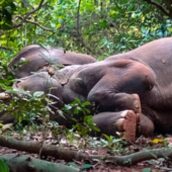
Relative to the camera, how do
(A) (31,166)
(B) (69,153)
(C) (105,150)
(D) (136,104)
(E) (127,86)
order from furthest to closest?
(E) (127,86) < (D) (136,104) < (C) (105,150) < (B) (69,153) < (A) (31,166)

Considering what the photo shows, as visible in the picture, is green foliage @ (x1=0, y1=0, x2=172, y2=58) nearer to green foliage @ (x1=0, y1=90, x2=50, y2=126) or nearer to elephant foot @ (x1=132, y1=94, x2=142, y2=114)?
elephant foot @ (x1=132, y1=94, x2=142, y2=114)

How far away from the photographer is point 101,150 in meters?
3.63

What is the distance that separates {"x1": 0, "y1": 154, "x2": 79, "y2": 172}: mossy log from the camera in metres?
2.50

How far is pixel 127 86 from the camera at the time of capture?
198 inches

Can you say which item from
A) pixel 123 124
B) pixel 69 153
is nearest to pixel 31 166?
pixel 69 153

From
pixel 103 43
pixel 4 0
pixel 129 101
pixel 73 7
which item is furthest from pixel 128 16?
pixel 4 0

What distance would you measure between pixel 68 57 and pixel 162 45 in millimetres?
1226

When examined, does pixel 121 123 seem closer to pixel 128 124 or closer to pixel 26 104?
pixel 128 124

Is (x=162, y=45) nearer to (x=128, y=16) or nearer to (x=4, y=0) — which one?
(x=128, y=16)

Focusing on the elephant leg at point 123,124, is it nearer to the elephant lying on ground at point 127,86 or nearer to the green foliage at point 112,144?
the elephant lying on ground at point 127,86

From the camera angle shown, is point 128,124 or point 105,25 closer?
point 128,124

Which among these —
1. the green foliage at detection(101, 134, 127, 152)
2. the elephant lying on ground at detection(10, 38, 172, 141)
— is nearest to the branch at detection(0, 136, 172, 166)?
the green foliage at detection(101, 134, 127, 152)

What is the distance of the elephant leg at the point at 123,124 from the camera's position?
442 centimetres

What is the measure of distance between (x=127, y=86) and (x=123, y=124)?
65cm
